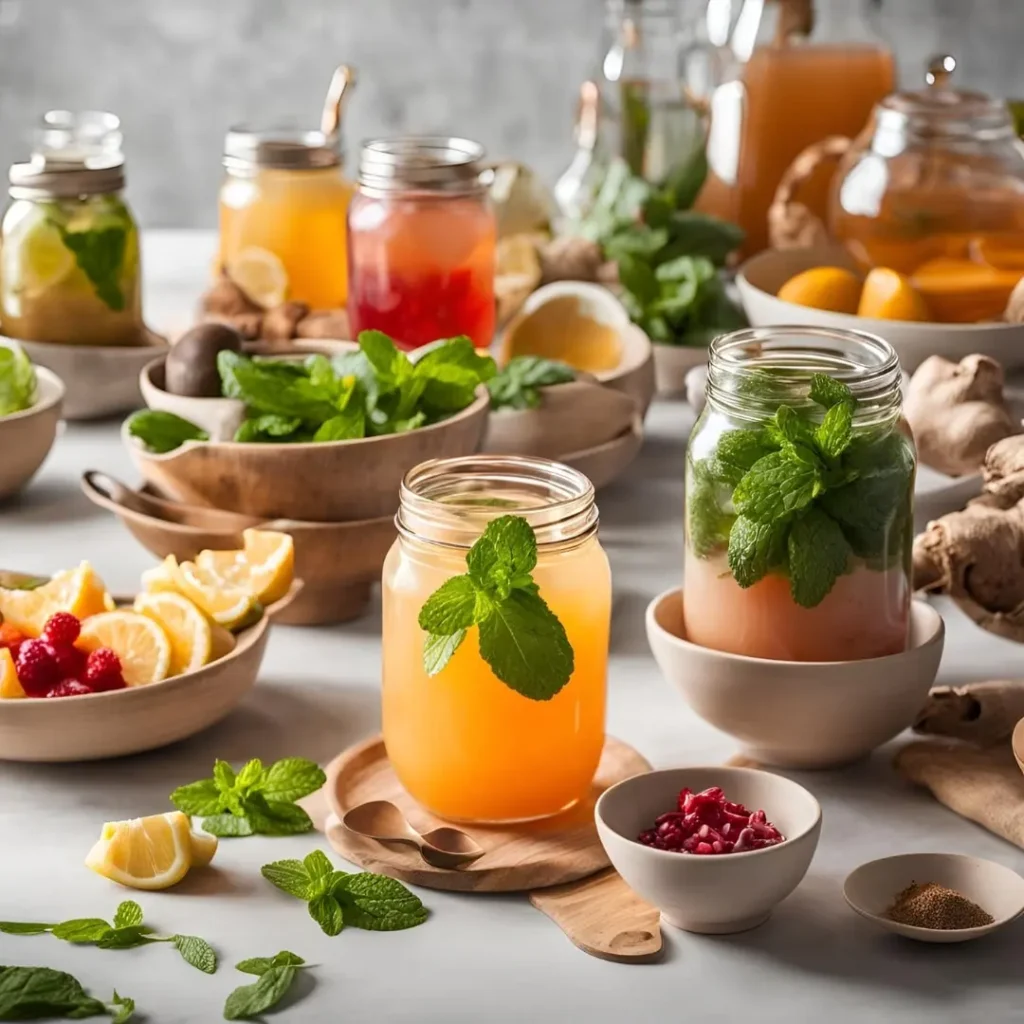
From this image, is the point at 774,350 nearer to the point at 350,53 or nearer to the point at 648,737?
the point at 648,737

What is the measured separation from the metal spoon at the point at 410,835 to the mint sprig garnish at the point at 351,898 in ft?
0.10

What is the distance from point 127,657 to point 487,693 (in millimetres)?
260

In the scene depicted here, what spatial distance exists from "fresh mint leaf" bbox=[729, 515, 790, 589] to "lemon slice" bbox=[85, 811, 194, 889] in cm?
36

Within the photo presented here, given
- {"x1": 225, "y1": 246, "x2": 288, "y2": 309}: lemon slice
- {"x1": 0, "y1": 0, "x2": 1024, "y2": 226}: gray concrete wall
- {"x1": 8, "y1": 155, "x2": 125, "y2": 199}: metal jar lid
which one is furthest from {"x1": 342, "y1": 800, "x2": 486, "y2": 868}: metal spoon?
{"x1": 0, "y1": 0, "x2": 1024, "y2": 226}: gray concrete wall

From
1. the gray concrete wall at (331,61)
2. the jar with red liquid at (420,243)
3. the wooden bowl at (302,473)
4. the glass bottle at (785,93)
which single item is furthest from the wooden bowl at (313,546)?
the gray concrete wall at (331,61)

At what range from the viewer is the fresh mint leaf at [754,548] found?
1.04 meters

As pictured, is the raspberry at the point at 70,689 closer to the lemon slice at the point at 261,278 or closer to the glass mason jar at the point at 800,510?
the glass mason jar at the point at 800,510

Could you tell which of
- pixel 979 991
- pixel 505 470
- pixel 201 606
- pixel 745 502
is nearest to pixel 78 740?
pixel 201 606

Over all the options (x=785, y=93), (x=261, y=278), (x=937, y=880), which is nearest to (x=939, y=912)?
(x=937, y=880)

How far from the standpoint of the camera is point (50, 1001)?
2.82 ft

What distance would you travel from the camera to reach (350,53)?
3426 mm

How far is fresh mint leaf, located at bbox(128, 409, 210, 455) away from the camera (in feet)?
4.63

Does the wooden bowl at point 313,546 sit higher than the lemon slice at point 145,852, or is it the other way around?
the wooden bowl at point 313,546

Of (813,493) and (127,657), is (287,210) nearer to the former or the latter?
(127,657)
